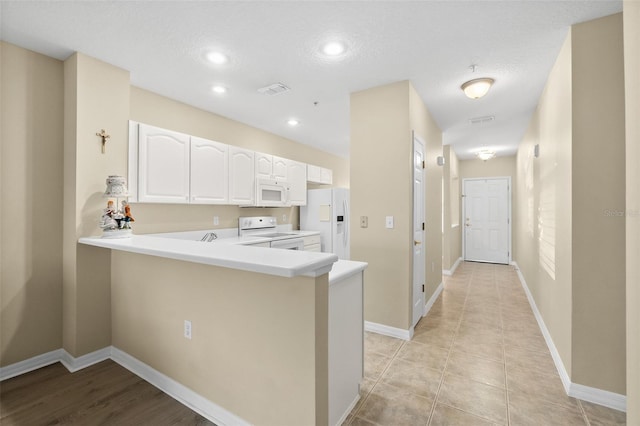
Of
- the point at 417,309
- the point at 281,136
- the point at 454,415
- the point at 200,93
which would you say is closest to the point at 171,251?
the point at 454,415

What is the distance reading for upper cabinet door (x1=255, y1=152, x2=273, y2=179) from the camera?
4008 millimetres

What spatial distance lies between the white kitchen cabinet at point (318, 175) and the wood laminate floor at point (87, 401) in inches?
148

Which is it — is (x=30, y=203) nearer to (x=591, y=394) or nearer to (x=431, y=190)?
(x=431, y=190)

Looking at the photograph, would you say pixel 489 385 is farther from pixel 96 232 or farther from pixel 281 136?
pixel 281 136

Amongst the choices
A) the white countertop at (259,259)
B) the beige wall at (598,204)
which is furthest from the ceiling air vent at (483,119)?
the white countertop at (259,259)

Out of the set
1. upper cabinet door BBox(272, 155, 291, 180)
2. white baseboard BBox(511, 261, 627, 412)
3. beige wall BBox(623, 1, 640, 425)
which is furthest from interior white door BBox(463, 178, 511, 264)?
beige wall BBox(623, 1, 640, 425)

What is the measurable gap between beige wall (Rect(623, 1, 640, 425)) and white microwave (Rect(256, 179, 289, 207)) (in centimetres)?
353

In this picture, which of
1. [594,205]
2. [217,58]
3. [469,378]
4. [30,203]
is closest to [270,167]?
[217,58]

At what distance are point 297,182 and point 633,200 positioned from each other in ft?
13.2

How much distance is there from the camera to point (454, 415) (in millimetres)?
1754

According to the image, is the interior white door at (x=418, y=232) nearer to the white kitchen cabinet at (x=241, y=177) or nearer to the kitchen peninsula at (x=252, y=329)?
the kitchen peninsula at (x=252, y=329)

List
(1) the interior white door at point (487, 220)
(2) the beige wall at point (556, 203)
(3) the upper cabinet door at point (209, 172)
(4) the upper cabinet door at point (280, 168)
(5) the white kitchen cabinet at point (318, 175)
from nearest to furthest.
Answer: (2) the beige wall at point (556, 203), (3) the upper cabinet door at point (209, 172), (4) the upper cabinet door at point (280, 168), (5) the white kitchen cabinet at point (318, 175), (1) the interior white door at point (487, 220)

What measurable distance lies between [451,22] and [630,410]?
2266mm

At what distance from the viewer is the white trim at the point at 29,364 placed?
7.08ft
